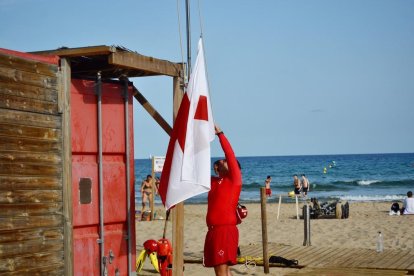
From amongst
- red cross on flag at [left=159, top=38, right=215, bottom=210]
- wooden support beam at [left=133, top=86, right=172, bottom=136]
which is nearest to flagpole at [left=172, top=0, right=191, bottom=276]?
red cross on flag at [left=159, top=38, right=215, bottom=210]

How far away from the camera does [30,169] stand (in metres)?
7.94

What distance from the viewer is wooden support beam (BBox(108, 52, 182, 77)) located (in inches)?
337

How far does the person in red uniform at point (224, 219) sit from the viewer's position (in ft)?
28.7

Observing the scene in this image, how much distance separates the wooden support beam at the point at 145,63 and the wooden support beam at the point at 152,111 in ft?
1.40

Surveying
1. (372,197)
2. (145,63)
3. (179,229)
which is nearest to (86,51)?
(145,63)

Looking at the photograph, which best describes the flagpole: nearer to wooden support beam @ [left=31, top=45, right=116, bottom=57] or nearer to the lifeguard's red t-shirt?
the lifeguard's red t-shirt

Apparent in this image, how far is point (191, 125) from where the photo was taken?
8773mm

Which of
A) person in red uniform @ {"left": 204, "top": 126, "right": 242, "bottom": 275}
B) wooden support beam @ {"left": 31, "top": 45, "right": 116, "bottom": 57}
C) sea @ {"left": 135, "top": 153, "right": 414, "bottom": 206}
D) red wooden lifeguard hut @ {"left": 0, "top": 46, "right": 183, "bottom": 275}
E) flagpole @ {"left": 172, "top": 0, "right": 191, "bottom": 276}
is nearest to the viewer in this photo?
red wooden lifeguard hut @ {"left": 0, "top": 46, "right": 183, "bottom": 275}

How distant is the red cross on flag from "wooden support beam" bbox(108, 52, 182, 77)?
0.65 m

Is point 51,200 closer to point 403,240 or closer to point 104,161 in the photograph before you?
point 104,161

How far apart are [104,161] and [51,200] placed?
1.17 metres

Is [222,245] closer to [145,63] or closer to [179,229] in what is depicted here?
[179,229]

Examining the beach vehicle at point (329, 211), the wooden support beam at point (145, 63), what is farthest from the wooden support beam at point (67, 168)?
the beach vehicle at point (329, 211)

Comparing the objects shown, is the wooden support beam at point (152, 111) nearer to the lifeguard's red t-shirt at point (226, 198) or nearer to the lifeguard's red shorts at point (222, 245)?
the lifeguard's red t-shirt at point (226, 198)
